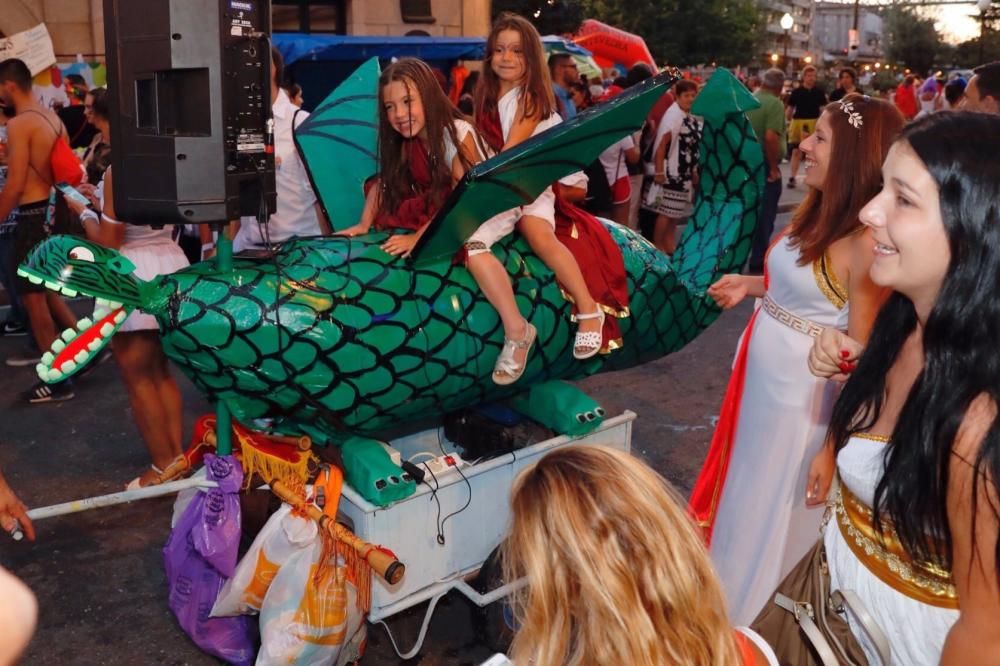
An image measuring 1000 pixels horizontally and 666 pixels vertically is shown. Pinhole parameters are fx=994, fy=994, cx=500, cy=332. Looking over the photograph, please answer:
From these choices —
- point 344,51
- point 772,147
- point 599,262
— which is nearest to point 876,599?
point 599,262

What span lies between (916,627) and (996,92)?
2.99m

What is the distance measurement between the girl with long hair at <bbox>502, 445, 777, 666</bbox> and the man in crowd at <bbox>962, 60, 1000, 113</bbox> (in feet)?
10.5

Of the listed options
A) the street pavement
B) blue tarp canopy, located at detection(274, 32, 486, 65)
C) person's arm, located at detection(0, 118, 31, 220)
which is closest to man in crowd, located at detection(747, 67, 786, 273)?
the street pavement

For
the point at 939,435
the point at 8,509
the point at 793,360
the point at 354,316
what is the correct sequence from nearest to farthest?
the point at 939,435 → the point at 8,509 → the point at 354,316 → the point at 793,360

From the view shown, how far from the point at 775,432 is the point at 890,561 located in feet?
4.16

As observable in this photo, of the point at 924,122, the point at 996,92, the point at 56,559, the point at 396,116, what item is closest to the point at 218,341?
the point at 396,116

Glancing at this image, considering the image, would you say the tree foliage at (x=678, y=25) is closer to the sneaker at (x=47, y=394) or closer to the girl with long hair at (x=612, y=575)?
the sneaker at (x=47, y=394)

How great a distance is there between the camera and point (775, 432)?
3.01 meters

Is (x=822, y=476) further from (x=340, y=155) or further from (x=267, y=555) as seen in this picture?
(x=340, y=155)

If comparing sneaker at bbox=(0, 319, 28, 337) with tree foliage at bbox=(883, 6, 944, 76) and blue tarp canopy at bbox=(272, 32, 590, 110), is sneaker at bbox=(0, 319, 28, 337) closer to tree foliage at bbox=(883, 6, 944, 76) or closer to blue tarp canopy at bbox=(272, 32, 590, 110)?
blue tarp canopy at bbox=(272, 32, 590, 110)

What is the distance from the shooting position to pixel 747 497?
122 inches

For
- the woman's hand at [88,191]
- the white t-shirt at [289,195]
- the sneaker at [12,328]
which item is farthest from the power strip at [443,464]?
the sneaker at [12,328]

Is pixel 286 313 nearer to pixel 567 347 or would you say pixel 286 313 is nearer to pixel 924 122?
pixel 567 347

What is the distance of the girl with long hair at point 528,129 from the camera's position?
10.8ft
